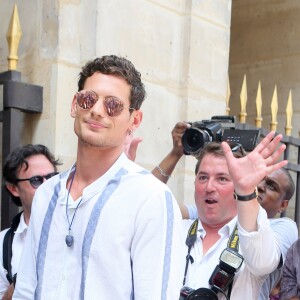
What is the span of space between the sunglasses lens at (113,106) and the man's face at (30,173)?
131cm

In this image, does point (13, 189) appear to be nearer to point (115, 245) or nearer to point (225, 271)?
point (225, 271)

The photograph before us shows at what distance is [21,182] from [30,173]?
0.07 m

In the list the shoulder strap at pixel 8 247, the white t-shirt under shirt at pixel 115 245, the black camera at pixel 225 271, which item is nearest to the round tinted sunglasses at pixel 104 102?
the white t-shirt under shirt at pixel 115 245

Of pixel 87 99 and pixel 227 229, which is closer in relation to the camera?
pixel 87 99

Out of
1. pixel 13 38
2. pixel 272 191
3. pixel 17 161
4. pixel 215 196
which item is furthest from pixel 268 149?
pixel 13 38

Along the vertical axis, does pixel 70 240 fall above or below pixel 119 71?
below

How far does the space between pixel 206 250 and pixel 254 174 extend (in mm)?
517

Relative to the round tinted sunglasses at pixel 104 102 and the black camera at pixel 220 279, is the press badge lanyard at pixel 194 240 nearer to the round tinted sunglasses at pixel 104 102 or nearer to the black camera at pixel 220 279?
the black camera at pixel 220 279

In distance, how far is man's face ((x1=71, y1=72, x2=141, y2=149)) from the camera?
202 centimetres

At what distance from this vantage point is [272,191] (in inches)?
146

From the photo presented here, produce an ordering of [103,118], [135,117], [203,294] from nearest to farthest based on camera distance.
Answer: [103,118] → [135,117] → [203,294]

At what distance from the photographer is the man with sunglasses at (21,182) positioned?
307cm

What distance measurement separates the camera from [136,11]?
434 centimetres

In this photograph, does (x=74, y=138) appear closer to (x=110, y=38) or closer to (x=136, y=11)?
(x=110, y=38)
